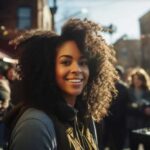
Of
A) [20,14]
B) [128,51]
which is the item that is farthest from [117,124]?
[128,51]

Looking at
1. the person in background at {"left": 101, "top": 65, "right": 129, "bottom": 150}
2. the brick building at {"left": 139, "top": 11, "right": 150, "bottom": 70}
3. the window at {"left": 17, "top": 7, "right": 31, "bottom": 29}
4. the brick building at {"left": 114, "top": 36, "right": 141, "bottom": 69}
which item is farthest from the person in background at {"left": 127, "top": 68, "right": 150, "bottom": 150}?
the brick building at {"left": 114, "top": 36, "right": 141, "bottom": 69}

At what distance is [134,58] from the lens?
73.2m

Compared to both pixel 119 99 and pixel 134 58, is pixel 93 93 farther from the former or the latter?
pixel 134 58

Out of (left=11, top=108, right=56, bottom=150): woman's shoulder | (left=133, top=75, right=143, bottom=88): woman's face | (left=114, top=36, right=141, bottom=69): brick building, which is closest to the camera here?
(left=11, top=108, right=56, bottom=150): woman's shoulder

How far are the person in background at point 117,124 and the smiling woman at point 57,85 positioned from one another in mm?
5553

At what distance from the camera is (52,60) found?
2262 millimetres

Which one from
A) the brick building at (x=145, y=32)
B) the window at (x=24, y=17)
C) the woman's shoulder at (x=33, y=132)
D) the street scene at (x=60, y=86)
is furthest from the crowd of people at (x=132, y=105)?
the brick building at (x=145, y=32)

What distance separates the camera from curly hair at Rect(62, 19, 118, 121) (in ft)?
7.79

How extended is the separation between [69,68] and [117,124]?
6.22m

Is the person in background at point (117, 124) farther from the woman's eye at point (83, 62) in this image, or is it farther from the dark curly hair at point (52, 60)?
the woman's eye at point (83, 62)

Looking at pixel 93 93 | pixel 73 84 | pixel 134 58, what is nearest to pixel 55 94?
pixel 73 84

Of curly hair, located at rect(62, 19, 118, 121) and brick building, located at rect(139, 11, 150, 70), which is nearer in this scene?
curly hair, located at rect(62, 19, 118, 121)

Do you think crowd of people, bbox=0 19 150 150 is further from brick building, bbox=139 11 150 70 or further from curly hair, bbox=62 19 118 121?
brick building, bbox=139 11 150 70

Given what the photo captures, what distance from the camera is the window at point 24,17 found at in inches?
1103
